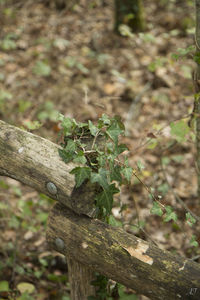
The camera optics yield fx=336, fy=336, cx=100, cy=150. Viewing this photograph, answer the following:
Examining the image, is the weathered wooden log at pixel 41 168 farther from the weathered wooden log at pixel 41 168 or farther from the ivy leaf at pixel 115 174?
the ivy leaf at pixel 115 174

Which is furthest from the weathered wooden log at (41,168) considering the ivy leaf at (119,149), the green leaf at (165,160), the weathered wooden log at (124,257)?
the green leaf at (165,160)

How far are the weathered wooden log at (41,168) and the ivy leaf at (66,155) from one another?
1.0 inches

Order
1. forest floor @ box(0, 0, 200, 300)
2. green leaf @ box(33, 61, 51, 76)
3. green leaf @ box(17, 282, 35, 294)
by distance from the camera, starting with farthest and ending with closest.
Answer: green leaf @ box(33, 61, 51, 76) < forest floor @ box(0, 0, 200, 300) < green leaf @ box(17, 282, 35, 294)

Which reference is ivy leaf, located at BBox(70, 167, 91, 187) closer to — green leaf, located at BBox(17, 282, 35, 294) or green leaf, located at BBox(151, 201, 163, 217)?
green leaf, located at BBox(151, 201, 163, 217)

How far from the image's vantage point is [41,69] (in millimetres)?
5371

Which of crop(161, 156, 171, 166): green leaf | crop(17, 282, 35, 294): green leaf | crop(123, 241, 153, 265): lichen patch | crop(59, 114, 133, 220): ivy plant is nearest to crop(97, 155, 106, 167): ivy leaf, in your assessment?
crop(59, 114, 133, 220): ivy plant

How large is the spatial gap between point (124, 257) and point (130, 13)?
16.3ft

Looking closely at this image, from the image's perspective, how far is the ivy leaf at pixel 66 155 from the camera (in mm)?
1857

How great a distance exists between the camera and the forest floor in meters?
3.23

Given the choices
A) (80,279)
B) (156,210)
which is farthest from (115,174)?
(80,279)

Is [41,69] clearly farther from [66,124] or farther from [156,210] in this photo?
[156,210]

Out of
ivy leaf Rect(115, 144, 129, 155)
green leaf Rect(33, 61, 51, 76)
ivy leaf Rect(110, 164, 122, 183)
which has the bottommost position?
green leaf Rect(33, 61, 51, 76)

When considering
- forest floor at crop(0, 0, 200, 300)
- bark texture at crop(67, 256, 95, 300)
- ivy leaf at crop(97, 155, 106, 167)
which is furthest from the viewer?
forest floor at crop(0, 0, 200, 300)

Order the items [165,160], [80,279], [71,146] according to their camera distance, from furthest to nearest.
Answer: [165,160], [80,279], [71,146]
